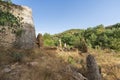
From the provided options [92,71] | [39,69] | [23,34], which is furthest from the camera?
[23,34]

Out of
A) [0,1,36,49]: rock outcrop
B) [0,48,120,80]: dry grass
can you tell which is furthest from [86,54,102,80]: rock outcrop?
[0,1,36,49]: rock outcrop

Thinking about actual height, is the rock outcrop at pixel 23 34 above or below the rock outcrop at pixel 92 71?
above

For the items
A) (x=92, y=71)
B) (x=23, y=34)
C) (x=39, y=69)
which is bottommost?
(x=92, y=71)

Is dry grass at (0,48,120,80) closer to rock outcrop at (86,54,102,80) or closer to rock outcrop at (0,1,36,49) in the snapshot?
rock outcrop at (86,54,102,80)

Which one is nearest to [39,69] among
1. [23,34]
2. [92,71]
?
[92,71]

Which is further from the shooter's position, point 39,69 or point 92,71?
point 92,71

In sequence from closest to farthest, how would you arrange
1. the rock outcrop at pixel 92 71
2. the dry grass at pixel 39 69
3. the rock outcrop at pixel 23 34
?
1. the dry grass at pixel 39 69
2. the rock outcrop at pixel 92 71
3. the rock outcrop at pixel 23 34

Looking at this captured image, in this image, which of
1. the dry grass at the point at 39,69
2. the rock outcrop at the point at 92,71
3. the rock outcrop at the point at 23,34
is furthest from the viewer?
the rock outcrop at the point at 23,34

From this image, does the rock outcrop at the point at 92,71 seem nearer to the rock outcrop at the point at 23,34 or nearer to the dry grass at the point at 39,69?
the dry grass at the point at 39,69

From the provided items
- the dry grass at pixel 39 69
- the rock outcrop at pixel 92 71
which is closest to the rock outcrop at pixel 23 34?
the dry grass at pixel 39 69

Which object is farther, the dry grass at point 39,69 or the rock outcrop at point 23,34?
the rock outcrop at point 23,34

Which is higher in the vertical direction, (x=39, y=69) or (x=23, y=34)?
(x=23, y=34)

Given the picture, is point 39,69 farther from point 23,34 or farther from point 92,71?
point 23,34

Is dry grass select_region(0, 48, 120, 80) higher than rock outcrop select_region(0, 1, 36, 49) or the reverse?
the reverse
